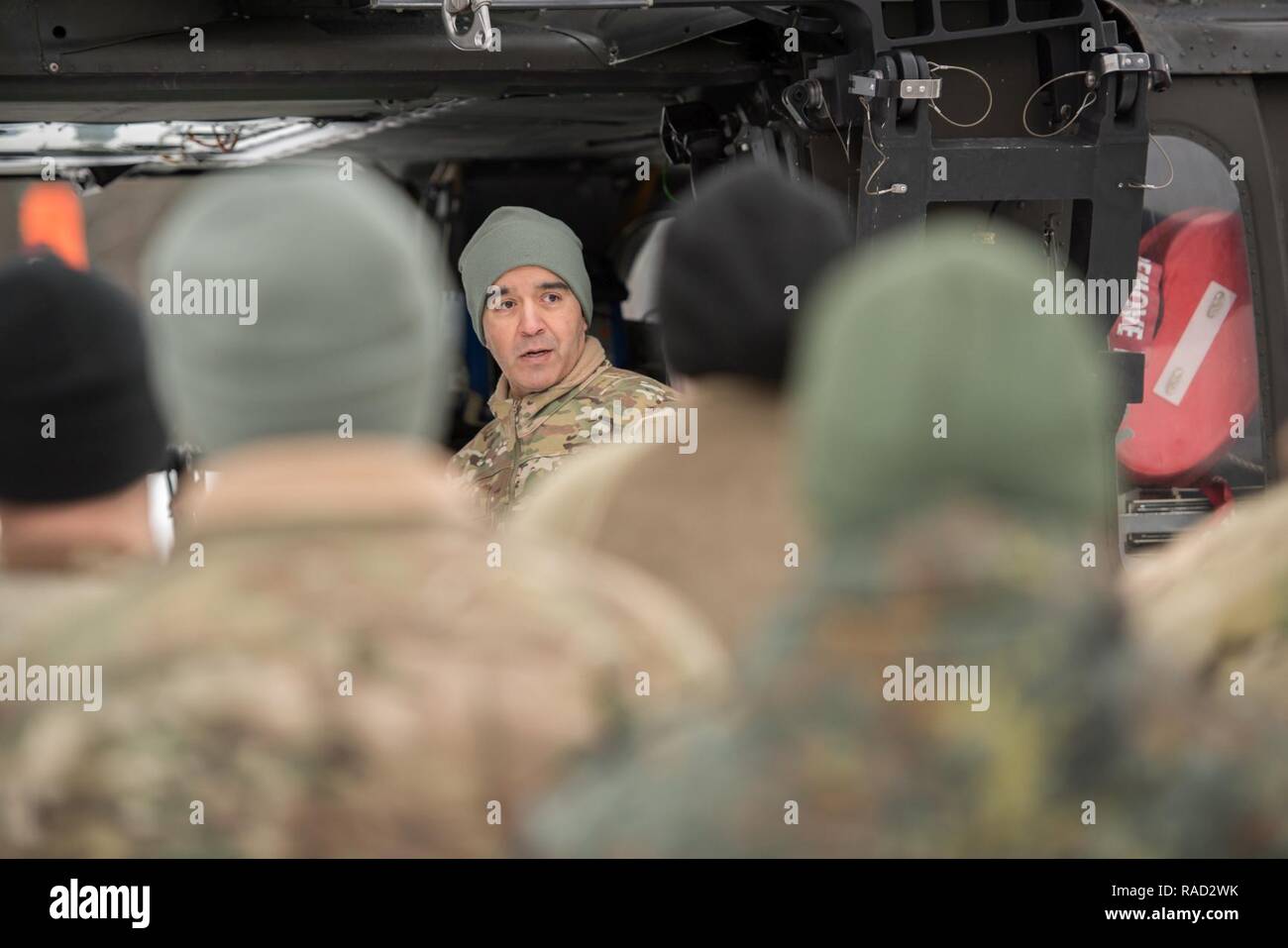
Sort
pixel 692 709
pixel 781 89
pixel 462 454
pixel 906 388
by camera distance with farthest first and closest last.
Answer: pixel 781 89 < pixel 462 454 < pixel 692 709 < pixel 906 388

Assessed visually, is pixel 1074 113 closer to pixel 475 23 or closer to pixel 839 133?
pixel 839 133

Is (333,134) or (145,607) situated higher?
(333,134)

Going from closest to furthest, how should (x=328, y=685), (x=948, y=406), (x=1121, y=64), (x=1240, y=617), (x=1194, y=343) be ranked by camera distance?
(x=948, y=406) < (x=328, y=685) < (x=1240, y=617) < (x=1121, y=64) < (x=1194, y=343)

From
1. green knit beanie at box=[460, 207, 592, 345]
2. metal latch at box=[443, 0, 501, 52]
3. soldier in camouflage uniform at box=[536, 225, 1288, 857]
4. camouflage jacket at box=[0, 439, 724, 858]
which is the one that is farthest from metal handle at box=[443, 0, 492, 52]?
soldier in camouflage uniform at box=[536, 225, 1288, 857]

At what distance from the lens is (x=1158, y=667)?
53.4 inches

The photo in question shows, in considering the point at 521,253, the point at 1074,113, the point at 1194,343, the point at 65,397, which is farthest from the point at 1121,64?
the point at 65,397

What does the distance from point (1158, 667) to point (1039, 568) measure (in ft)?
0.43

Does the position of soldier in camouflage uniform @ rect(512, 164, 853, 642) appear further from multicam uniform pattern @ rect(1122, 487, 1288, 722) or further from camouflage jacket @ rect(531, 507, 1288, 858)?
camouflage jacket @ rect(531, 507, 1288, 858)

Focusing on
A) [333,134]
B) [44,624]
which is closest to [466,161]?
[333,134]

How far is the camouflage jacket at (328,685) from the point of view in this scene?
4.64 feet

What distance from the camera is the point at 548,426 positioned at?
3973 millimetres

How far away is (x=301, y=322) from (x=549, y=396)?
2516 millimetres
